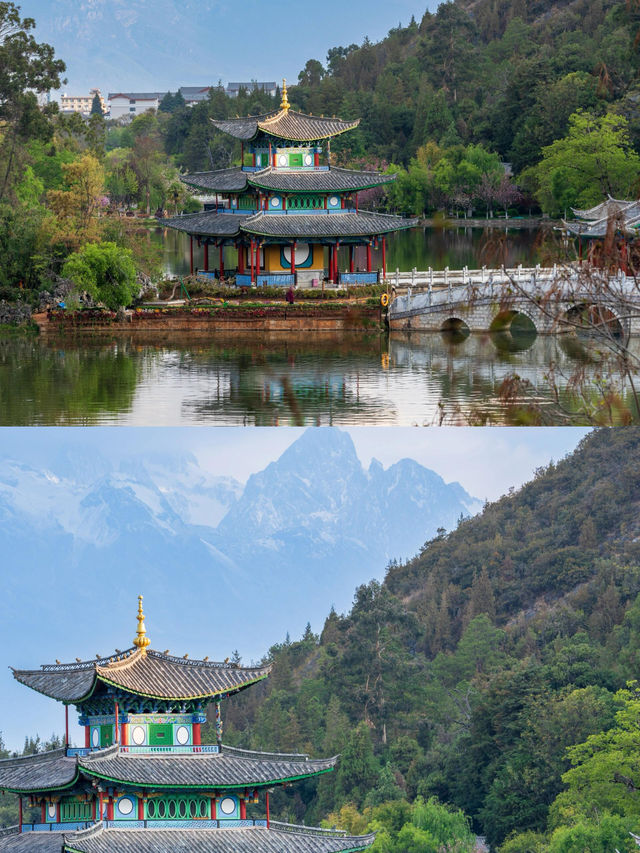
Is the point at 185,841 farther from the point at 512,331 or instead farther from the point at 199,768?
the point at 512,331

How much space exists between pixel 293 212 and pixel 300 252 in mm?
1324

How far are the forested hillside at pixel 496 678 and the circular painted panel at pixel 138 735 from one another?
18624mm

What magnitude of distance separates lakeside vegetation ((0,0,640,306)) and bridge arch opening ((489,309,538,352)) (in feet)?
28.3

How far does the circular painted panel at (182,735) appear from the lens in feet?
78.7

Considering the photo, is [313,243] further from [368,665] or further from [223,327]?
[368,665]

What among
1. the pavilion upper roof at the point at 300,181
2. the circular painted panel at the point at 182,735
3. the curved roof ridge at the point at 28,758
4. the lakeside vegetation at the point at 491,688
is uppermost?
the pavilion upper roof at the point at 300,181

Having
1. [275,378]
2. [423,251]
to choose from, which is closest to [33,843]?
[275,378]

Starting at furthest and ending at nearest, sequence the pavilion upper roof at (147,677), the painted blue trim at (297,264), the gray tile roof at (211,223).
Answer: the gray tile roof at (211,223) → the painted blue trim at (297,264) → the pavilion upper roof at (147,677)

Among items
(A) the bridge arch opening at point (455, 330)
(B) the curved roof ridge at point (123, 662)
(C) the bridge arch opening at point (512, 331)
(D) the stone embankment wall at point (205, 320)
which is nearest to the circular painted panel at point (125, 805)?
(B) the curved roof ridge at point (123, 662)

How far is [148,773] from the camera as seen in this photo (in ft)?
75.2

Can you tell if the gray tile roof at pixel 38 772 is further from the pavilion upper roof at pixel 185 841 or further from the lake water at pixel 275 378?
the lake water at pixel 275 378

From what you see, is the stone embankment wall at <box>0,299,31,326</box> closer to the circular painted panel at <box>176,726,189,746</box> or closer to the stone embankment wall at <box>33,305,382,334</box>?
the stone embankment wall at <box>33,305,382,334</box>

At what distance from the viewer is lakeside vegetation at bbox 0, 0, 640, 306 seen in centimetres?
5150

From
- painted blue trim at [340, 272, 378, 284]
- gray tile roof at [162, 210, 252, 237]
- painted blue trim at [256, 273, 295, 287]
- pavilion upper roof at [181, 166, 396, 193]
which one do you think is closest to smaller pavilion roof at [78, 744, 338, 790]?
painted blue trim at [256, 273, 295, 287]
